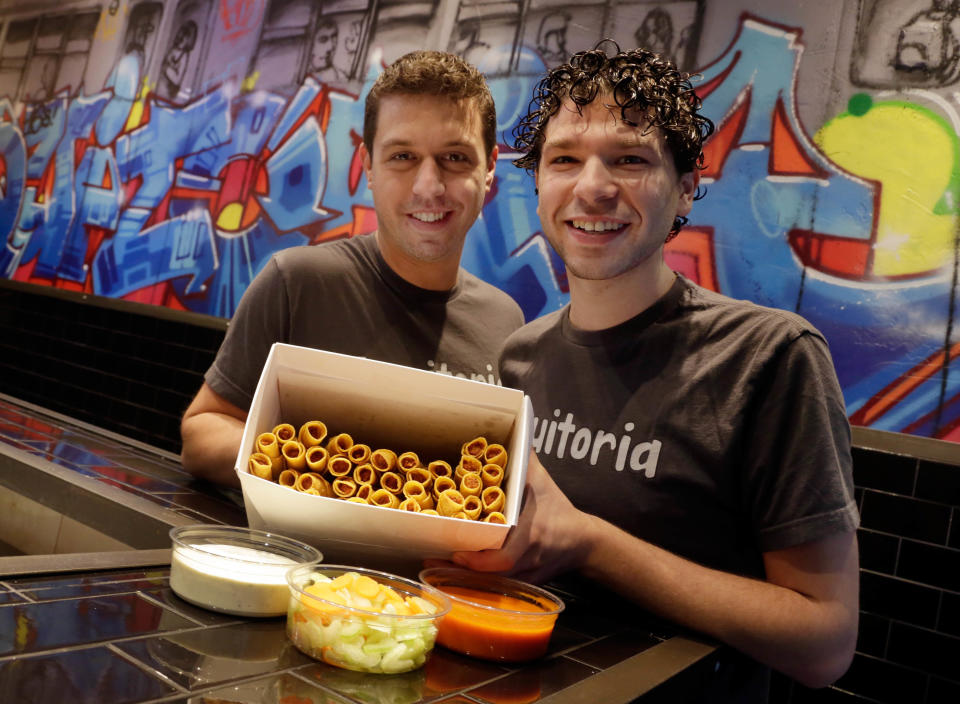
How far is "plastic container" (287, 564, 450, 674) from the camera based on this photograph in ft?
2.72

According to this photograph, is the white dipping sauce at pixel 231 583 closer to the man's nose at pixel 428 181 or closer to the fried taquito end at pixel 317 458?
the fried taquito end at pixel 317 458

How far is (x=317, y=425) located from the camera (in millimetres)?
1115

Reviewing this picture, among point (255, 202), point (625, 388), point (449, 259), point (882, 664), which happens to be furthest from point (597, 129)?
point (255, 202)

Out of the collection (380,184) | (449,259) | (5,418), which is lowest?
(5,418)

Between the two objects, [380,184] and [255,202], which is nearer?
[380,184]

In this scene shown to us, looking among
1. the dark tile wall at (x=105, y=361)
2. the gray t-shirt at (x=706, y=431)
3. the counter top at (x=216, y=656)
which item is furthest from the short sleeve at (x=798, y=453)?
the dark tile wall at (x=105, y=361)

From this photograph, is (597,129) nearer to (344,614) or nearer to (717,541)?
(717,541)

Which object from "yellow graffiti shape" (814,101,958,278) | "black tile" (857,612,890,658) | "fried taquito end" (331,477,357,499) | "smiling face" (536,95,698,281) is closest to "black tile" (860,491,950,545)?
"black tile" (857,612,890,658)

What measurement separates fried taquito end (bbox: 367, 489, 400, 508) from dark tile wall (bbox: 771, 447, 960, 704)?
2.02 meters

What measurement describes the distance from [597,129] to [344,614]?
42.0 inches

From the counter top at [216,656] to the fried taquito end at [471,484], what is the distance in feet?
0.66

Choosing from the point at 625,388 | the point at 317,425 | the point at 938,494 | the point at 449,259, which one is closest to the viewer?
the point at 317,425

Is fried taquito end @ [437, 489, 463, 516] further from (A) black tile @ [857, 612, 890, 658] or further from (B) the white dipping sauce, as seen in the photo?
(A) black tile @ [857, 612, 890, 658]

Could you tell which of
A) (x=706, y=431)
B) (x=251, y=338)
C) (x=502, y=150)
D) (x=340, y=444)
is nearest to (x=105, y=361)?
(x=502, y=150)
